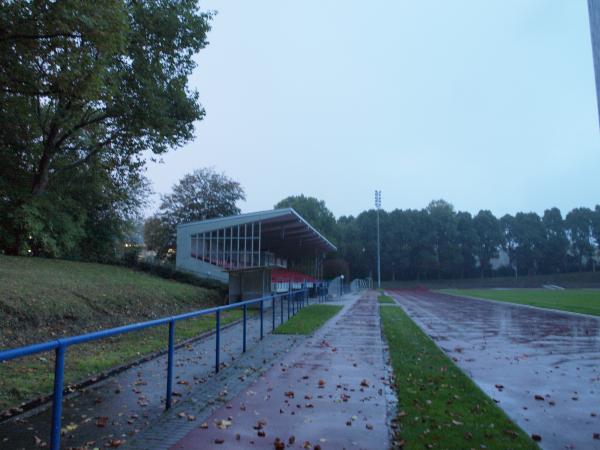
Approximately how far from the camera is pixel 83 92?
12.7m

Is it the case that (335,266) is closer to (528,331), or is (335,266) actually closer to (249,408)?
(528,331)

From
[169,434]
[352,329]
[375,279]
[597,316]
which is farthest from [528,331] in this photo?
[375,279]

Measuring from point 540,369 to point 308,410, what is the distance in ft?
16.7

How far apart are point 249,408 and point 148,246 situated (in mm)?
55797

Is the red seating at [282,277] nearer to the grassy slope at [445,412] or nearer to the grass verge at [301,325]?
the grass verge at [301,325]

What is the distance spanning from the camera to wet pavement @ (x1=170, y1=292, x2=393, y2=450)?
16.4 ft

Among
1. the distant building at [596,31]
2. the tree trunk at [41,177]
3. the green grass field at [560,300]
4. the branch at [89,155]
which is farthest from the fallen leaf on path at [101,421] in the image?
the green grass field at [560,300]

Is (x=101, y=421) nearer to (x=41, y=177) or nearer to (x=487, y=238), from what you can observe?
(x=41, y=177)

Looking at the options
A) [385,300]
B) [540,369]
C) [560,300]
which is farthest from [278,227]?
[540,369]

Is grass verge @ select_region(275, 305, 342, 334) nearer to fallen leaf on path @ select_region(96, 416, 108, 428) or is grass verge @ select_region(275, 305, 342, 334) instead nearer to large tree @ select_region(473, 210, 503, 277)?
fallen leaf on path @ select_region(96, 416, 108, 428)

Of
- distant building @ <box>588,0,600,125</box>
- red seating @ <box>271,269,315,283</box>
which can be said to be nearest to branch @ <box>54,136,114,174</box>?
red seating @ <box>271,269,315,283</box>

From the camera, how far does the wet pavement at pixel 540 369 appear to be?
5686 mm

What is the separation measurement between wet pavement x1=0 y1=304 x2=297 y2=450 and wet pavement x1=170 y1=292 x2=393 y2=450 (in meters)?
0.55

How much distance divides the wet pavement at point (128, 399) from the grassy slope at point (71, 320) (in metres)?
0.74
